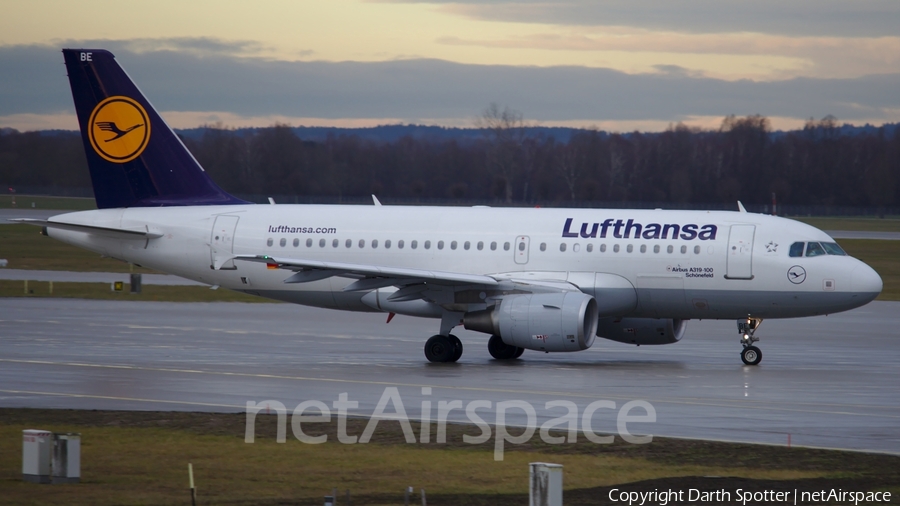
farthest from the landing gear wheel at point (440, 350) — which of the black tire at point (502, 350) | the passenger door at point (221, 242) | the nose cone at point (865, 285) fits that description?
the nose cone at point (865, 285)

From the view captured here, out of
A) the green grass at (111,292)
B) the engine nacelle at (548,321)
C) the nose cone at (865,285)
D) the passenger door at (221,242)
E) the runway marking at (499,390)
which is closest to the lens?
the runway marking at (499,390)

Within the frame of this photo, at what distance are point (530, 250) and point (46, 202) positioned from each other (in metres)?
94.0

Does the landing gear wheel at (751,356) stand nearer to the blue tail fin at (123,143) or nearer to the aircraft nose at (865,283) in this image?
the aircraft nose at (865,283)

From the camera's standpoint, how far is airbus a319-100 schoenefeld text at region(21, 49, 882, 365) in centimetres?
2589

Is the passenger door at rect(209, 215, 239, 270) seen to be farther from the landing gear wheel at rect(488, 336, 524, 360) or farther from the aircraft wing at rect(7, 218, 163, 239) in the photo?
the landing gear wheel at rect(488, 336, 524, 360)

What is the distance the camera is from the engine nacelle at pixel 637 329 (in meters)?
27.8

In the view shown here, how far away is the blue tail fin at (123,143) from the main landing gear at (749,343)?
13.8 metres

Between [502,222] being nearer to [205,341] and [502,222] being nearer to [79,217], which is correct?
[205,341]

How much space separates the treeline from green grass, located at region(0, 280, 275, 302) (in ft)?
192

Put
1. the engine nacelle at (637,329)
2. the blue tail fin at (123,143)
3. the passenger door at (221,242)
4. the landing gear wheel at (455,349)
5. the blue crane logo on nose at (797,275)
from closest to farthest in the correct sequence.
→ 1. the blue crane logo on nose at (797,275)
2. the landing gear wheel at (455,349)
3. the engine nacelle at (637,329)
4. the passenger door at (221,242)
5. the blue tail fin at (123,143)

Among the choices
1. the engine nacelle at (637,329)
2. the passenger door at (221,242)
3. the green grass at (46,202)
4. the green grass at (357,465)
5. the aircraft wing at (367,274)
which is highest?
the green grass at (46,202)

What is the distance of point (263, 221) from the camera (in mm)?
29484

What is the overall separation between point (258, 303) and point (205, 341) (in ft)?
42.5

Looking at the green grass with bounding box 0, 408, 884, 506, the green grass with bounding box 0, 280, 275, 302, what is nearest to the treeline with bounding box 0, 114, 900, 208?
the green grass with bounding box 0, 280, 275, 302
